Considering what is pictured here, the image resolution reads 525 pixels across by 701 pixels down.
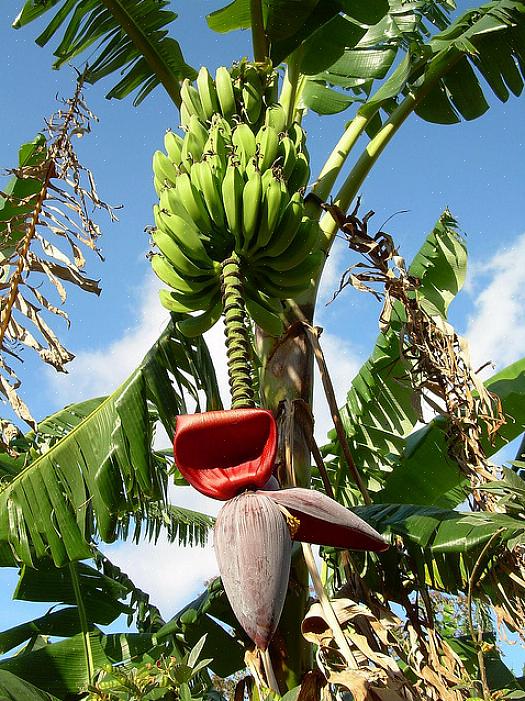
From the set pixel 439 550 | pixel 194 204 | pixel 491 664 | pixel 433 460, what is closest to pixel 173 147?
pixel 194 204

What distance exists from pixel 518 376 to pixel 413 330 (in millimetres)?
773

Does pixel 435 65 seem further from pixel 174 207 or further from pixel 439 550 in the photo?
pixel 439 550

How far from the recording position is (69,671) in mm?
1885

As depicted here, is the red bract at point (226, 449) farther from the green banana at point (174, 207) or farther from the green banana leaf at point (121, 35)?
the green banana leaf at point (121, 35)

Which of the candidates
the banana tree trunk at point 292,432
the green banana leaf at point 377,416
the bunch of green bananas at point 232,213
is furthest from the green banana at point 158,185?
the green banana leaf at point 377,416

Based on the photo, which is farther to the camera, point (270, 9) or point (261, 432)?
point (270, 9)

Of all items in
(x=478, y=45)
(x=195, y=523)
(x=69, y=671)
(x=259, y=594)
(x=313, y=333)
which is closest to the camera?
(x=259, y=594)

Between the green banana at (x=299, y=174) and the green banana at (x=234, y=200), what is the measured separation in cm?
24

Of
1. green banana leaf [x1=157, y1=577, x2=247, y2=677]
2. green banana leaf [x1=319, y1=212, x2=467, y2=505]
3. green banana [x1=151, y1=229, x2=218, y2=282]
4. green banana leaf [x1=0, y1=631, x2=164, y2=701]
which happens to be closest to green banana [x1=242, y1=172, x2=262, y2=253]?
green banana [x1=151, y1=229, x2=218, y2=282]

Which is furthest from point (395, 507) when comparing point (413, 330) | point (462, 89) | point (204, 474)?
point (462, 89)

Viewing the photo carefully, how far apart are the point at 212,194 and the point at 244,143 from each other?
6.6 inches

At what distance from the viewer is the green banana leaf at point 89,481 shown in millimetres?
1604

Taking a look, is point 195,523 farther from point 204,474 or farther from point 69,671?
point 204,474

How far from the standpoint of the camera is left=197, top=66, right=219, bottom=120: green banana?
1.60m
